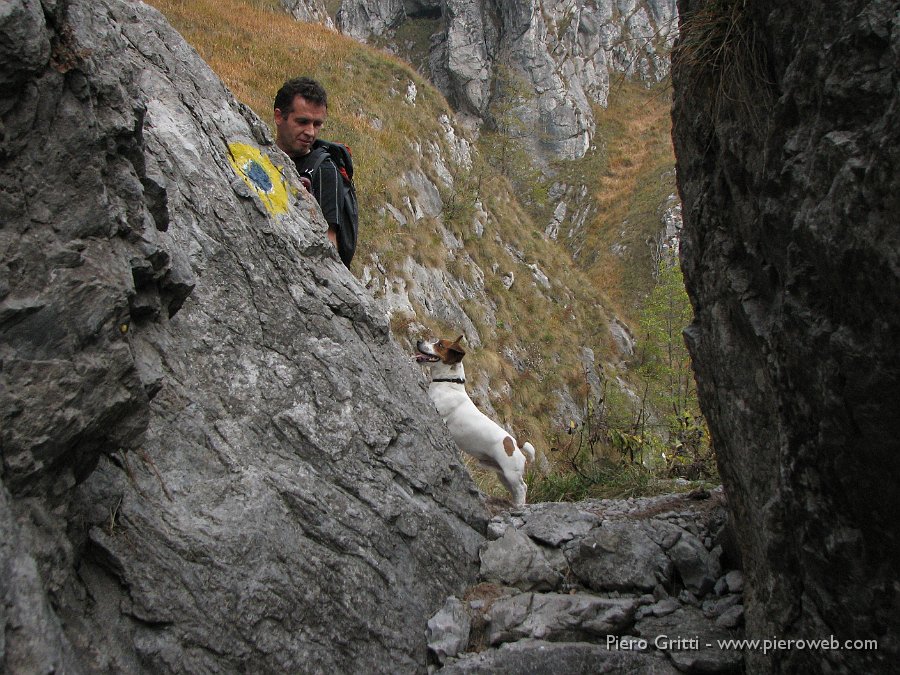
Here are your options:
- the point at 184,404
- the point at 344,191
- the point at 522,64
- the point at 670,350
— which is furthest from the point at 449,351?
the point at 522,64

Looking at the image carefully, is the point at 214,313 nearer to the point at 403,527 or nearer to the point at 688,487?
the point at 403,527

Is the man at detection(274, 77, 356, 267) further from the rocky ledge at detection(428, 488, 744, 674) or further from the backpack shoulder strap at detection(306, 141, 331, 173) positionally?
the rocky ledge at detection(428, 488, 744, 674)

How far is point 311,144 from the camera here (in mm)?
5074

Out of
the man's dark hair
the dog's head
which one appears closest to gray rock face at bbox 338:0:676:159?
the dog's head

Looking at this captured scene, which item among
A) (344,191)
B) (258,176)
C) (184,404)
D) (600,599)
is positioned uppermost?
(258,176)

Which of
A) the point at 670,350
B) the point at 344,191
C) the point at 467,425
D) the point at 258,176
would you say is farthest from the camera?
the point at 670,350

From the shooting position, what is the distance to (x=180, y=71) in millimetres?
4398

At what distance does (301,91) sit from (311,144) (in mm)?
571

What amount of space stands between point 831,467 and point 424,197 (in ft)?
48.6

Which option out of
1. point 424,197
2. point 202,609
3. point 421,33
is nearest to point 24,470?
point 202,609

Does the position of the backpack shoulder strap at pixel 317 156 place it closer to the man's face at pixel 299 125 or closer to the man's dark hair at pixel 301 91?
the man's face at pixel 299 125

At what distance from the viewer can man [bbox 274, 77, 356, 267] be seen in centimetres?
461

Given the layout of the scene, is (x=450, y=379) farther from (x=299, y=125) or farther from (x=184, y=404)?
(x=184, y=404)

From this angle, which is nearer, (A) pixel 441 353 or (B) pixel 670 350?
(A) pixel 441 353
